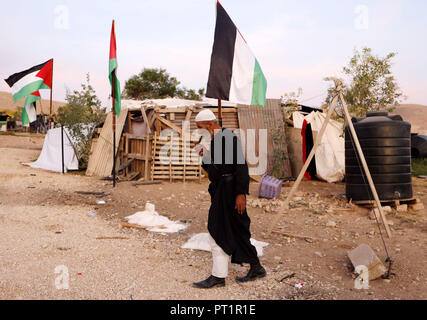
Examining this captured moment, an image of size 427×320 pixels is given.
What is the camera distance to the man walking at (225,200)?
361 centimetres

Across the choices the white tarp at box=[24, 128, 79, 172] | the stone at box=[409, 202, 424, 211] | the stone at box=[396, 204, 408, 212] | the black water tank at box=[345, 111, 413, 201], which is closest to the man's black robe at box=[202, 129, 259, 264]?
the black water tank at box=[345, 111, 413, 201]

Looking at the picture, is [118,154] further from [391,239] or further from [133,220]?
[391,239]

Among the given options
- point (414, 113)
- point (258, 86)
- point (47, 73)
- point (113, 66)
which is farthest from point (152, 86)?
point (414, 113)

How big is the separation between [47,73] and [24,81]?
0.83 m

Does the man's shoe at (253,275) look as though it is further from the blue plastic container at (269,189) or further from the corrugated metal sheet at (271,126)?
the corrugated metal sheet at (271,126)

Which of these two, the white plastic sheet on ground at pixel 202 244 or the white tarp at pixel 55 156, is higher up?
the white tarp at pixel 55 156

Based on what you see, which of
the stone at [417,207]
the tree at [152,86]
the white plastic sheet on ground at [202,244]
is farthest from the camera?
the tree at [152,86]

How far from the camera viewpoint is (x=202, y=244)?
5.00 meters

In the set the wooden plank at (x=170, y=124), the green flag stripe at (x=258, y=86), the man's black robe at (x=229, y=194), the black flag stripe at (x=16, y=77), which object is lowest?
the man's black robe at (x=229, y=194)

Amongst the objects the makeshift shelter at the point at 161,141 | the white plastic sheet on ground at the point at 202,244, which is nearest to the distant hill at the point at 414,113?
the makeshift shelter at the point at 161,141

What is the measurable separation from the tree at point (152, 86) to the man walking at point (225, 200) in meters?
24.2
